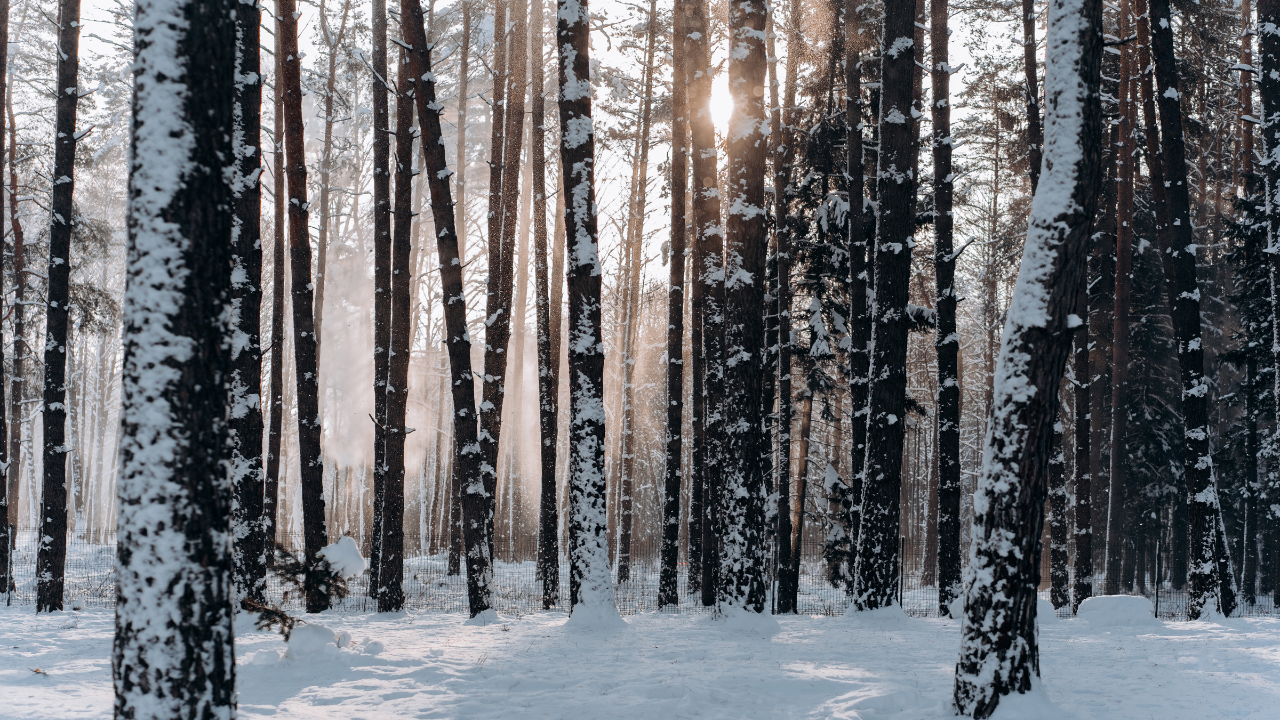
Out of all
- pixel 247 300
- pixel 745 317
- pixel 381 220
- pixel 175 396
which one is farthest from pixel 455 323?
pixel 175 396

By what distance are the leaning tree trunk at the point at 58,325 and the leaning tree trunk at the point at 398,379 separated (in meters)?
4.71

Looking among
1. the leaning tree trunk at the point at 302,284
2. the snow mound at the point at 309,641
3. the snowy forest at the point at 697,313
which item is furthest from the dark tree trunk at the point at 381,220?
the snow mound at the point at 309,641

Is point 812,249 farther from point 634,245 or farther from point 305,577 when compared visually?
point 305,577

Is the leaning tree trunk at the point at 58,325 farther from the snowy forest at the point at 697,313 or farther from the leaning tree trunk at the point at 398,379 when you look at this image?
the leaning tree trunk at the point at 398,379

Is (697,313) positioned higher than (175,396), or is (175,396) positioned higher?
(697,313)

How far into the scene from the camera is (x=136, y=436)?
3.91m

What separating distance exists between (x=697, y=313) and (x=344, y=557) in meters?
9.05

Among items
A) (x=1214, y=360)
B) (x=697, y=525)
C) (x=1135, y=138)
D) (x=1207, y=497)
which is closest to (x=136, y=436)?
(x=697, y=525)

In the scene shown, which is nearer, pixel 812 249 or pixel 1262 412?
pixel 812 249

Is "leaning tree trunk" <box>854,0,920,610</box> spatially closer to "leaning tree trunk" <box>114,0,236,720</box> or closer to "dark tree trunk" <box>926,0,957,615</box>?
"dark tree trunk" <box>926,0,957,615</box>

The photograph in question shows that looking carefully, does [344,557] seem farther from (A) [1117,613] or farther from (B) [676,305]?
(A) [1117,613]

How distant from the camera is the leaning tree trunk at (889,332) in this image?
1123 cm

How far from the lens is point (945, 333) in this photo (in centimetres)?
1256

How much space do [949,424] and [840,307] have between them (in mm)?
5824
